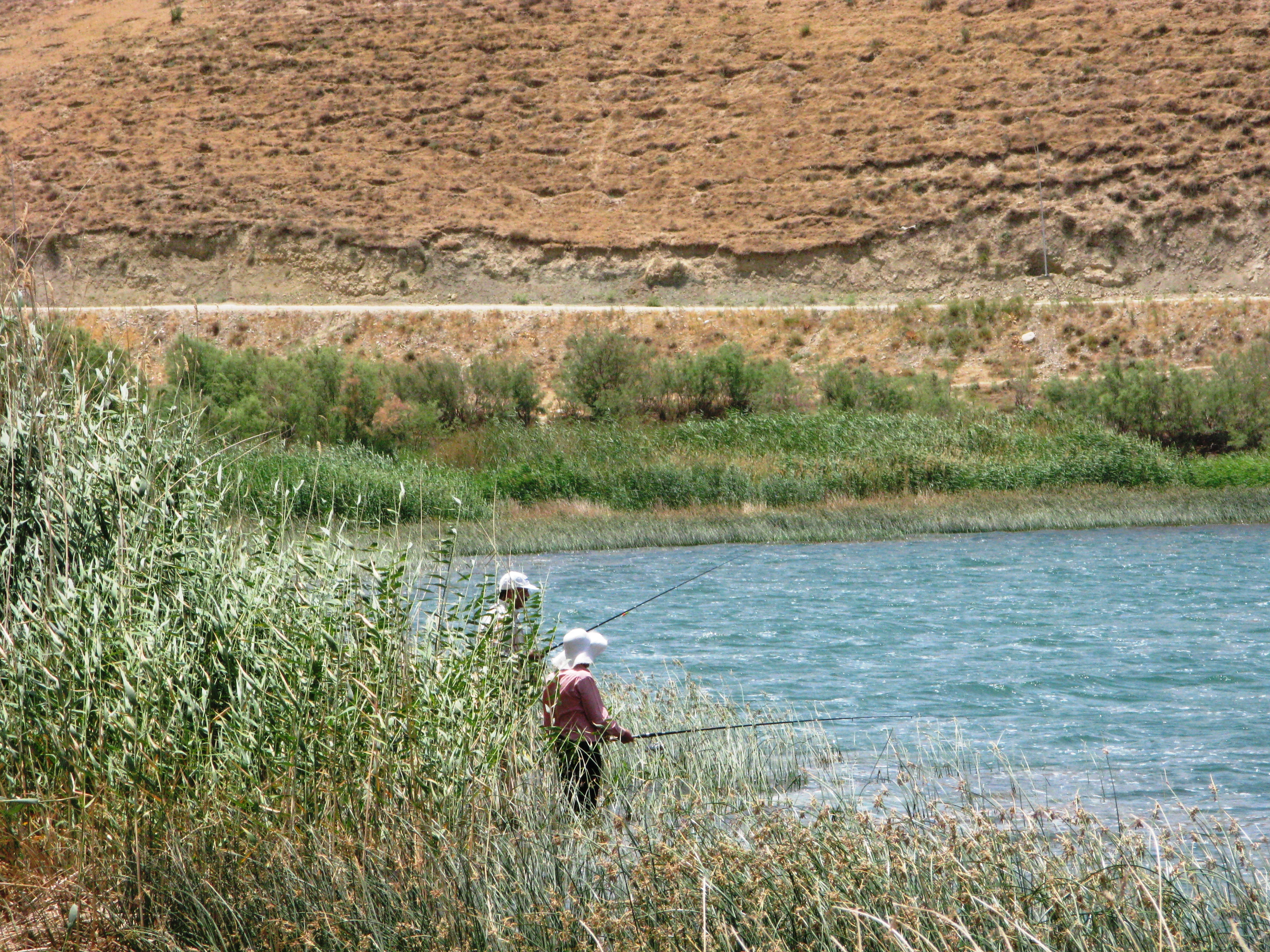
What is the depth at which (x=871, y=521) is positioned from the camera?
2144 cm

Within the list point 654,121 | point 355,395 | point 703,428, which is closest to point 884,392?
point 703,428

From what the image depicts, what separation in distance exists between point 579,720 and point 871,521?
15.7m

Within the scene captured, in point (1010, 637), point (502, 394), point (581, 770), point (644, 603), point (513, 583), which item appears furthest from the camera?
point (502, 394)

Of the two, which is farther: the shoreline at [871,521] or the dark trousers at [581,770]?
the shoreline at [871,521]

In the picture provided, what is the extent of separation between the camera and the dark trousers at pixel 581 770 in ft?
19.8

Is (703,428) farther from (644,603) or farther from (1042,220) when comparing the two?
(644,603)

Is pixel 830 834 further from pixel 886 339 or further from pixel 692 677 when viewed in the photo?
pixel 886 339

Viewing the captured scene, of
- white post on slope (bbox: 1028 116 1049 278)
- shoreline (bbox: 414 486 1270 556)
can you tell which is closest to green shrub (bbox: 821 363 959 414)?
shoreline (bbox: 414 486 1270 556)

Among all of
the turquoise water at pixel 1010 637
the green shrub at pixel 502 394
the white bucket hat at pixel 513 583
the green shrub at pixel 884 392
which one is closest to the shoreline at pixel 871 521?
the turquoise water at pixel 1010 637

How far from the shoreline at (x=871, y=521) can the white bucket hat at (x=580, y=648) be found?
14.1 metres

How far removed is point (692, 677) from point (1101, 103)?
111 feet

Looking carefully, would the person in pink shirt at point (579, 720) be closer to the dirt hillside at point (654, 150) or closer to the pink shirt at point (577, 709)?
the pink shirt at point (577, 709)

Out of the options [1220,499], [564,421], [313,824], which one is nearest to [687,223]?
[564,421]

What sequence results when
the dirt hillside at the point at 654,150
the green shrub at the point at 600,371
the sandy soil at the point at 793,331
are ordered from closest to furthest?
the green shrub at the point at 600,371 → the sandy soil at the point at 793,331 → the dirt hillside at the point at 654,150
